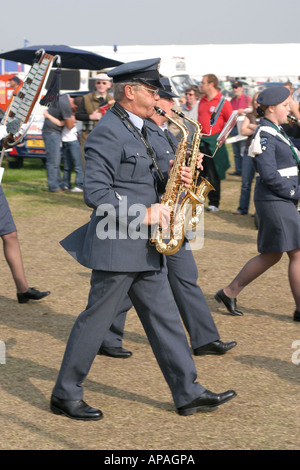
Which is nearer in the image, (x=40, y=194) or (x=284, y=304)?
(x=284, y=304)

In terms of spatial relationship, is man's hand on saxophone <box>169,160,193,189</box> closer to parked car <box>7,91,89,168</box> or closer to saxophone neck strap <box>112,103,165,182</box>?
saxophone neck strap <box>112,103,165,182</box>

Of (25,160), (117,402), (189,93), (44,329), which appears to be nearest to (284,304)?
(44,329)

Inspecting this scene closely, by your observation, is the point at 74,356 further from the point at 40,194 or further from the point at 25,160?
the point at 25,160

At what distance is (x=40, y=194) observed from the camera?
13.5m

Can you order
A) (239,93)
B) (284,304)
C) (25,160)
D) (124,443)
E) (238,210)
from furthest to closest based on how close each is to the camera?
(25,160)
(239,93)
(238,210)
(284,304)
(124,443)

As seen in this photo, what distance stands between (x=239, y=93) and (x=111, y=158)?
1201cm

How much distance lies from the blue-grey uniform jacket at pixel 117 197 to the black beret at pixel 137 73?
0.20 metres

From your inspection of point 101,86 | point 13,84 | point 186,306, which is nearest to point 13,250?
point 186,306

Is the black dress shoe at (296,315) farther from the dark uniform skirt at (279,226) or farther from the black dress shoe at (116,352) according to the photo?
the black dress shoe at (116,352)

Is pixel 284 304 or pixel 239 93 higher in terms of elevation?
pixel 239 93

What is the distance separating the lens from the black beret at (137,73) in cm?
394

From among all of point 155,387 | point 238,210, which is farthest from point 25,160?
point 155,387

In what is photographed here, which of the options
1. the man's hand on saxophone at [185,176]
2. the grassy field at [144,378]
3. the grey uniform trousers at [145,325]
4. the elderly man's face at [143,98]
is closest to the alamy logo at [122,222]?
the grey uniform trousers at [145,325]
